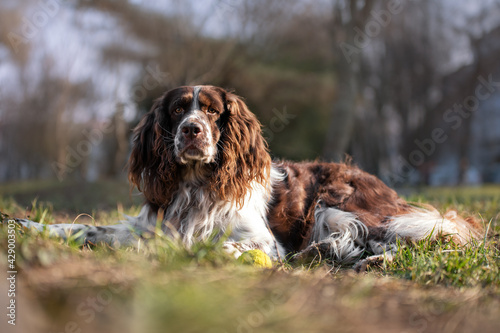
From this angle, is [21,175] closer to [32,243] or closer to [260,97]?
[260,97]

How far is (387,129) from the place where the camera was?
20859mm

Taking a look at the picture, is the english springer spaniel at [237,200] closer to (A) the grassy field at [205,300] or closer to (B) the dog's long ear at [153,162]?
(B) the dog's long ear at [153,162]

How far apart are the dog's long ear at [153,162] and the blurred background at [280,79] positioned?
404 cm

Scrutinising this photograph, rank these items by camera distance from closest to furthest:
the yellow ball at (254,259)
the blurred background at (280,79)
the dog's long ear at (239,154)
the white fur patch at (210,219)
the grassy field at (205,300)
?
the grassy field at (205,300) → the yellow ball at (254,259) → the white fur patch at (210,219) → the dog's long ear at (239,154) → the blurred background at (280,79)

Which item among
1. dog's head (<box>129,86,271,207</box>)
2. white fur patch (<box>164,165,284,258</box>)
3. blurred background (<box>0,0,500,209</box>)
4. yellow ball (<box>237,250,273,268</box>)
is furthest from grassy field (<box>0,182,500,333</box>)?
blurred background (<box>0,0,500,209</box>)

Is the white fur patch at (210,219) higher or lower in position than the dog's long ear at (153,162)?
lower

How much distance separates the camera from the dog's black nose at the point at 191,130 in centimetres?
296

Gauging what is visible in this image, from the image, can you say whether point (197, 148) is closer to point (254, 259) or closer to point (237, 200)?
point (237, 200)

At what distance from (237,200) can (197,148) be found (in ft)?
1.67

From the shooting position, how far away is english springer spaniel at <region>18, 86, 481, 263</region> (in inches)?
122

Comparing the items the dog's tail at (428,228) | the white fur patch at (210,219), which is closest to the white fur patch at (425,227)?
the dog's tail at (428,228)

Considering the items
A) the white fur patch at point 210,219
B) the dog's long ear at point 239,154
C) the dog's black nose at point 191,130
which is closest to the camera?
the dog's black nose at point 191,130

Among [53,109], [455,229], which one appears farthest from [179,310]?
[53,109]

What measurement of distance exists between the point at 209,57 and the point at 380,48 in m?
10.5
